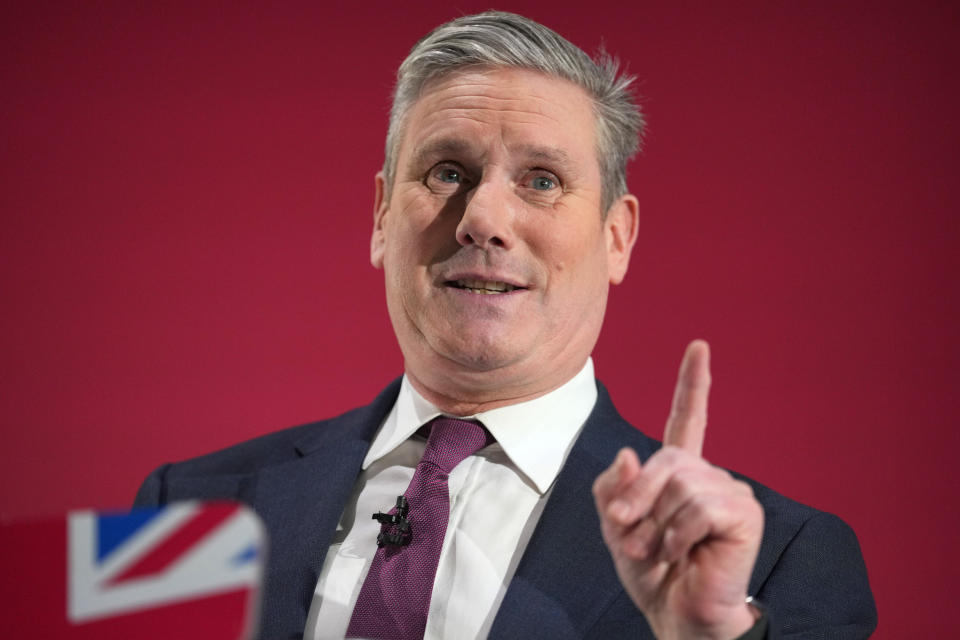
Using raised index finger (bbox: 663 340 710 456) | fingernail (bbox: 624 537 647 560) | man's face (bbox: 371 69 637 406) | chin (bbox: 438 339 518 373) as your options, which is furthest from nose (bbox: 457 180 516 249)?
fingernail (bbox: 624 537 647 560)

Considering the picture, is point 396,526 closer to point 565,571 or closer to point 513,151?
point 565,571

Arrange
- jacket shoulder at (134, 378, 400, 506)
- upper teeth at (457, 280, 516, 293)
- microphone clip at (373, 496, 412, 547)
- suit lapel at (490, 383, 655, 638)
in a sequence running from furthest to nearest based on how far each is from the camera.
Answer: jacket shoulder at (134, 378, 400, 506), upper teeth at (457, 280, 516, 293), microphone clip at (373, 496, 412, 547), suit lapel at (490, 383, 655, 638)

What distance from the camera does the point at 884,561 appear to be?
2.11m

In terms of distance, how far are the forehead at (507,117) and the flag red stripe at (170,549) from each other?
1024 mm

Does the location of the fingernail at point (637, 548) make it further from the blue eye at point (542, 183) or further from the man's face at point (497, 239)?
the blue eye at point (542, 183)

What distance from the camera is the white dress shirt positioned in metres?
1.50

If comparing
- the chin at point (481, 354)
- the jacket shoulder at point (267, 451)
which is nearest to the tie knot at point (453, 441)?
the chin at point (481, 354)

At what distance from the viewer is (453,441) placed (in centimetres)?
166

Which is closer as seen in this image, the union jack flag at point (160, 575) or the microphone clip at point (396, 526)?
the union jack flag at point (160, 575)

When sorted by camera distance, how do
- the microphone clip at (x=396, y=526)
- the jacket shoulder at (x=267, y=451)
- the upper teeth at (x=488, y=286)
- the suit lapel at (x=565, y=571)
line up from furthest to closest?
the jacket shoulder at (x=267, y=451), the upper teeth at (x=488, y=286), the microphone clip at (x=396, y=526), the suit lapel at (x=565, y=571)

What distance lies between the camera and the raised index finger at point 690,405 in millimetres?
1146

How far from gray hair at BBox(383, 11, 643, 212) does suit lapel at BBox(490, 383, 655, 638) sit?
21.9 inches

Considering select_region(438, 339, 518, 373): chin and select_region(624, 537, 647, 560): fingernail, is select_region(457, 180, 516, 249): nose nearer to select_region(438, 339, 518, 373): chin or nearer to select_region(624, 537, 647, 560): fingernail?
select_region(438, 339, 518, 373): chin

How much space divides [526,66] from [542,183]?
0.22m
